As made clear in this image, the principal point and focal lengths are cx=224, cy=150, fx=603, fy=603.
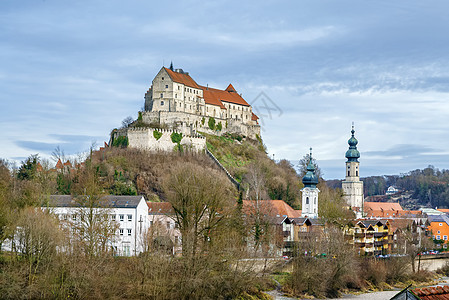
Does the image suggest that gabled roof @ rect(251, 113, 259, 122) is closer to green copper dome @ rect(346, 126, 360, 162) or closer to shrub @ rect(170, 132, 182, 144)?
green copper dome @ rect(346, 126, 360, 162)

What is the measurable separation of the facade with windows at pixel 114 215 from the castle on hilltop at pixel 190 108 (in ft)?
122

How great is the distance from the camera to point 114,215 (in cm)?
5281

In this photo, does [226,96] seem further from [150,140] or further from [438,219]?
[438,219]

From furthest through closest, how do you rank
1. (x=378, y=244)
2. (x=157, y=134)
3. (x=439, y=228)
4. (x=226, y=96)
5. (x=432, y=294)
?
(x=226, y=96) < (x=439, y=228) < (x=157, y=134) < (x=378, y=244) < (x=432, y=294)

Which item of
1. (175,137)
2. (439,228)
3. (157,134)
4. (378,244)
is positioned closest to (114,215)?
(157,134)

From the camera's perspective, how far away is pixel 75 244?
3962 centimetres

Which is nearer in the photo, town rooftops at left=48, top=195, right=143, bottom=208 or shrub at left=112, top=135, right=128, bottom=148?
town rooftops at left=48, top=195, right=143, bottom=208

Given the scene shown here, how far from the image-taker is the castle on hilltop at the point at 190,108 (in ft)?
303

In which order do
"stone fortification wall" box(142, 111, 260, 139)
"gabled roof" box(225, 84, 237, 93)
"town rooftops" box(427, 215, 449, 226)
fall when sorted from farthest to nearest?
"gabled roof" box(225, 84, 237, 93)
"town rooftops" box(427, 215, 449, 226)
"stone fortification wall" box(142, 111, 260, 139)

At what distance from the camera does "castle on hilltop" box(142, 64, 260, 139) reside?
92.4 m

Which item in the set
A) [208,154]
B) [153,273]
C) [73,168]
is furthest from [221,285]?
[208,154]

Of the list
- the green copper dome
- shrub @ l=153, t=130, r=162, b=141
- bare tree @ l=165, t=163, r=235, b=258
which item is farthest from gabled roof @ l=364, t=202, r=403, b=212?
bare tree @ l=165, t=163, r=235, b=258

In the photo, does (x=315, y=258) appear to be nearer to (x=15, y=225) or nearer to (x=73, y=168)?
(x=15, y=225)

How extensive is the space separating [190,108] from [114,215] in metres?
46.3
